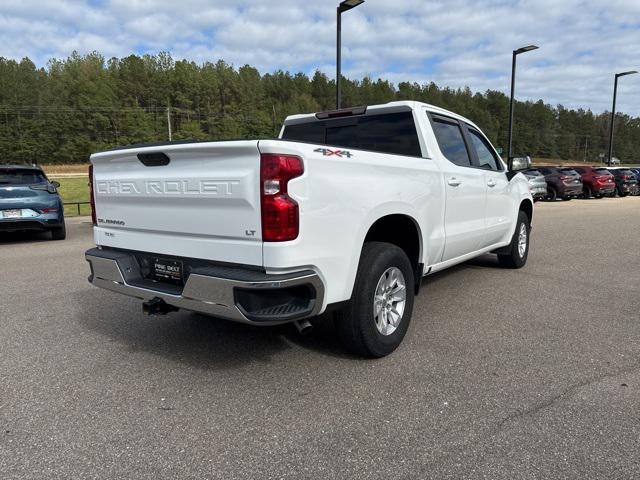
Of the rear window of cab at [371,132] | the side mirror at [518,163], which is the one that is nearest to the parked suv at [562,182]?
the side mirror at [518,163]

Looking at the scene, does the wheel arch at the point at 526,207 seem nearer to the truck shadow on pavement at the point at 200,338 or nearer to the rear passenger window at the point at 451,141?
the rear passenger window at the point at 451,141

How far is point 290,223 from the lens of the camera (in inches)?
114

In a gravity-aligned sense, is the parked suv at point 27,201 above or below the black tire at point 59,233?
above

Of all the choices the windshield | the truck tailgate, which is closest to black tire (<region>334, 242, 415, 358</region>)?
the truck tailgate

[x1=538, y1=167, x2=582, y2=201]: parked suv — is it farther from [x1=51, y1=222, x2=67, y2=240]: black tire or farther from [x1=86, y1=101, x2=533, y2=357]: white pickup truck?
[x1=86, y1=101, x2=533, y2=357]: white pickup truck

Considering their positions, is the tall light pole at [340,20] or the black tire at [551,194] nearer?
the tall light pole at [340,20]

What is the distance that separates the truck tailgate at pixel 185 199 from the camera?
2.96 metres

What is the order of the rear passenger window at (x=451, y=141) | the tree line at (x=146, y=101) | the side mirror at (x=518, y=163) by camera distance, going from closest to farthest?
the rear passenger window at (x=451, y=141) < the side mirror at (x=518, y=163) < the tree line at (x=146, y=101)

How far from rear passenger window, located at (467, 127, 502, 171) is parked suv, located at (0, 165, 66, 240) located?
329 inches

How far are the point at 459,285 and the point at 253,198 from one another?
3917 mm

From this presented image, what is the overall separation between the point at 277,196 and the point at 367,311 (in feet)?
3.77

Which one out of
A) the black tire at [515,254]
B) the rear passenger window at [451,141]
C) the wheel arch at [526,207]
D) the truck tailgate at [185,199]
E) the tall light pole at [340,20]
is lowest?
the black tire at [515,254]

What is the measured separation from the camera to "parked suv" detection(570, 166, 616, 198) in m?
26.3

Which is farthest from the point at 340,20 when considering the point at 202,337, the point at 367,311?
the point at 367,311
